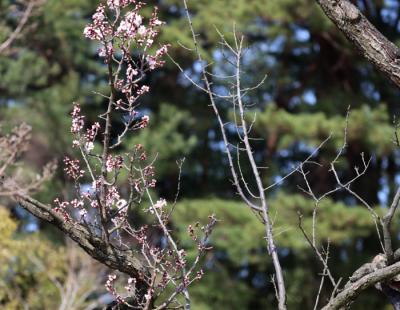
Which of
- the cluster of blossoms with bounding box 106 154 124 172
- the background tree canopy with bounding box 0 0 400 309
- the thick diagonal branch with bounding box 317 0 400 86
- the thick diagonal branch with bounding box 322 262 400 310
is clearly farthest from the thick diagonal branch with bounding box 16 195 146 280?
the background tree canopy with bounding box 0 0 400 309

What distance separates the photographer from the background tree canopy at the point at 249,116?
11273mm

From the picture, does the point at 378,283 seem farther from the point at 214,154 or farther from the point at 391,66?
the point at 214,154

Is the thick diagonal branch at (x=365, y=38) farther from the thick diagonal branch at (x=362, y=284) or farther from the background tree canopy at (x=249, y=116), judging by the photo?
the background tree canopy at (x=249, y=116)

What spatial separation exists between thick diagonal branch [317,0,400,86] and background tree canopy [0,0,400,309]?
25.4 feet

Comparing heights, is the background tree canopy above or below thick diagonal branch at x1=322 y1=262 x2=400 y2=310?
below

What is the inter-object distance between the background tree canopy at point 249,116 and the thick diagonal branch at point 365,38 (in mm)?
7754

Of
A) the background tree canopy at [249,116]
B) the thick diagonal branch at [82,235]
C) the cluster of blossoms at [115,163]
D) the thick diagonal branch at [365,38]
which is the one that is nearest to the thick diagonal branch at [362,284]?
the thick diagonal branch at [365,38]

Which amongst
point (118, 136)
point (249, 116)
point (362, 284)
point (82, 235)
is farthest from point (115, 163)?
point (249, 116)

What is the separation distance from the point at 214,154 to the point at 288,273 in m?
2.61

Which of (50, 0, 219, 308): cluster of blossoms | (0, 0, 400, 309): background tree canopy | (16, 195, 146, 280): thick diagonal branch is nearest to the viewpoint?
(50, 0, 219, 308): cluster of blossoms

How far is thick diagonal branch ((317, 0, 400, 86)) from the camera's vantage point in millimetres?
3119

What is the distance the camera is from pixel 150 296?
3156 millimetres

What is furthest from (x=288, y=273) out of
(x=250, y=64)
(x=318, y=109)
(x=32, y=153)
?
(x=32, y=153)

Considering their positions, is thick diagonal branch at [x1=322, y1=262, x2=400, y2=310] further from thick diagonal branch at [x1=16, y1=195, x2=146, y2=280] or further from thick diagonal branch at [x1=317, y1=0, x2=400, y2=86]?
thick diagonal branch at [x1=16, y1=195, x2=146, y2=280]
